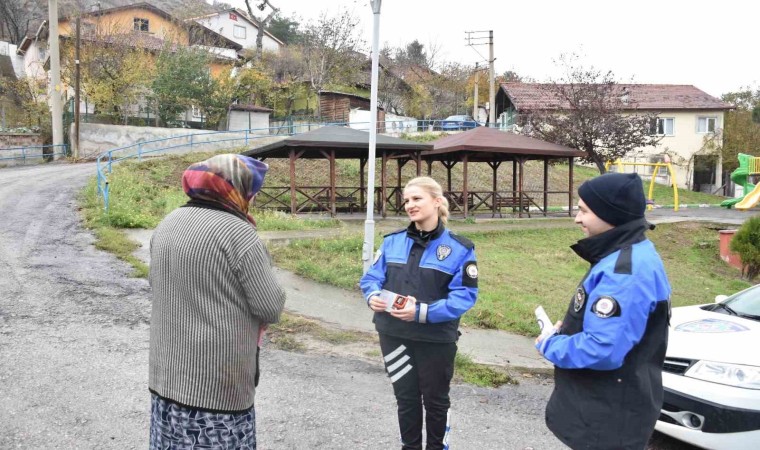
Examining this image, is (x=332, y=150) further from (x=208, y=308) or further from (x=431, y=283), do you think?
(x=208, y=308)

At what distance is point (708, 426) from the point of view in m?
3.67

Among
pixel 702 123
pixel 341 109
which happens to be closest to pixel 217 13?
pixel 341 109

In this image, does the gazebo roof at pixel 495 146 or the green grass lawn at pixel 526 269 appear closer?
the green grass lawn at pixel 526 269

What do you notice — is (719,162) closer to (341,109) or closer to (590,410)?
(341,109)

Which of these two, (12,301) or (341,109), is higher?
(341,109)

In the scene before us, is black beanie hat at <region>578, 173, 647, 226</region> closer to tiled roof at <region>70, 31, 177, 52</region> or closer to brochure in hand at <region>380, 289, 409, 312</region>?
brochure in hand at <region>380, 289, 409, 312</region>

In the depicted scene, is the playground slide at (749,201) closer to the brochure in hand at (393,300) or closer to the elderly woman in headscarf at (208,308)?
the brochure in hand at (393,300)

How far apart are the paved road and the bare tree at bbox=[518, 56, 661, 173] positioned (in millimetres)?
19120

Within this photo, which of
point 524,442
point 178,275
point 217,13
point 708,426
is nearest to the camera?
point 178,275

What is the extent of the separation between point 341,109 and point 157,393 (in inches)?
1472

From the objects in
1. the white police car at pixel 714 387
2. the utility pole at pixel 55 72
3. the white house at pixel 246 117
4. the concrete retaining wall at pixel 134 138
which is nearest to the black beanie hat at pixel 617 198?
the white police car at pixel 714 387

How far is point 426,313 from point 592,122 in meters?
21.6

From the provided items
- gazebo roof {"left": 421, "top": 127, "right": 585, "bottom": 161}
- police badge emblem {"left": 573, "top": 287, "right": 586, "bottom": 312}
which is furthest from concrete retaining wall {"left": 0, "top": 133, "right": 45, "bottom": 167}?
police badge emblem {"left": 573, "top": 287, "right": 586, "bottom": 312}

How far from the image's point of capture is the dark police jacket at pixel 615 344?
2.27m
